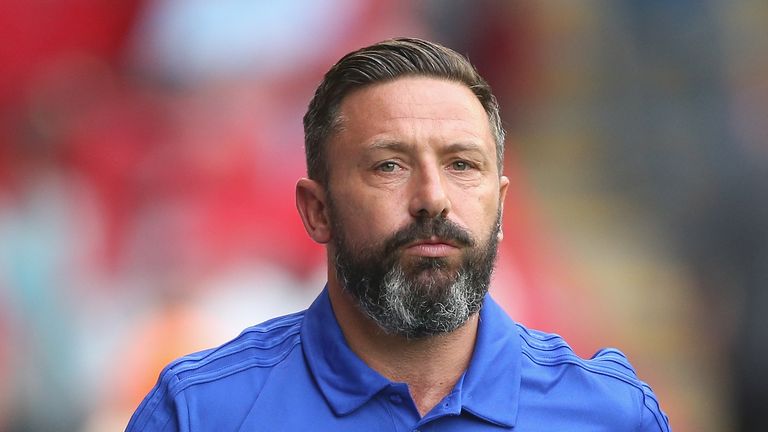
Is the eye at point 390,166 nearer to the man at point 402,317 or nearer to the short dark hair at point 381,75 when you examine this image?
the man at point 402,317

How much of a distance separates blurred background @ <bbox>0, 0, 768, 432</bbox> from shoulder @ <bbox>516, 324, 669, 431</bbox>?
157cm

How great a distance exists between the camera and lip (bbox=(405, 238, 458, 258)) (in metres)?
2.15

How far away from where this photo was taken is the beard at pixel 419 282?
7.10 feet

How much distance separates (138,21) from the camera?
3.88 metres

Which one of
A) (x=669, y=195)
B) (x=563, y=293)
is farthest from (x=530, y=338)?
(x=669, y=195)

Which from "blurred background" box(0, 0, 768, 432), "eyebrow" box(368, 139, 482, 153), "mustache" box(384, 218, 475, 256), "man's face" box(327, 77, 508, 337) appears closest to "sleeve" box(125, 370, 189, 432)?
"man's face" box(327, 77, 508, 337)

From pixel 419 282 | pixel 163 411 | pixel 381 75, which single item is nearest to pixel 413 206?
pixel 419 282

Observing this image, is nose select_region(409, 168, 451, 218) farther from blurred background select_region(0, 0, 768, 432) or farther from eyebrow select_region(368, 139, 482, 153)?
blurred background select_region(0, 0, 768, 432)

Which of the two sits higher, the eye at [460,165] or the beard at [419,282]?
the eye at [460,165]

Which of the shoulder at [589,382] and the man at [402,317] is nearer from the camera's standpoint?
the man at [402,317]

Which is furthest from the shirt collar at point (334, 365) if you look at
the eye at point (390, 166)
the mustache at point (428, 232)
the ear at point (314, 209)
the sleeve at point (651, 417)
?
the sleeve at point (651, 417)

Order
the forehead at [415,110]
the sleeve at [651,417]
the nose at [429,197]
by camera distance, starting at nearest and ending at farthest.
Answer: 1. the nose at [429,197]
2. the forehead at [415,110]
3. the sleeve at [651,417]

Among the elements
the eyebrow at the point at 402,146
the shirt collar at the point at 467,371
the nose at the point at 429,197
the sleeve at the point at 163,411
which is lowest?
the sleeve at the point at 163,411

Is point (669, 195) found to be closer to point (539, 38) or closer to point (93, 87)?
point (539, 38)
